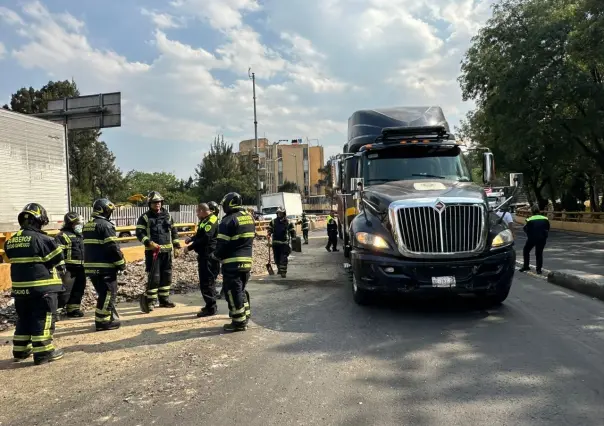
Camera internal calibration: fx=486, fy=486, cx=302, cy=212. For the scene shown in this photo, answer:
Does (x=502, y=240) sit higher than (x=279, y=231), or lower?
higher

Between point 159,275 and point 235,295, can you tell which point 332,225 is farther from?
point 235,295

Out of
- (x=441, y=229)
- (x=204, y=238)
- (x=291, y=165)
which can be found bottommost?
(x=204, y=238)

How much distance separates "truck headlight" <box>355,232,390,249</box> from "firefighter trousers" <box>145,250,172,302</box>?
315 centimetres

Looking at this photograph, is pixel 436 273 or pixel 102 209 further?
pixel 102 209

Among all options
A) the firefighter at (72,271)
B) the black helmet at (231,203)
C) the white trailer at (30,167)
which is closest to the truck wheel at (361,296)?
the black helmet at (231,203)

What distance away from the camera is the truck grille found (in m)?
6.30

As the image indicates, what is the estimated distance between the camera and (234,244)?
21.2ft

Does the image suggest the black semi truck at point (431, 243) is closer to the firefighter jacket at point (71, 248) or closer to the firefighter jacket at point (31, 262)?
the firefighter jacket at point (31, 262)

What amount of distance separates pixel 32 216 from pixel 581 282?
8.35m

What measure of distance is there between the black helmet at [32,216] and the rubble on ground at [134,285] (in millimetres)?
2588

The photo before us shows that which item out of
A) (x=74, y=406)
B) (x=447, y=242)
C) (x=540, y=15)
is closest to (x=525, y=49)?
(x=540, y=15)

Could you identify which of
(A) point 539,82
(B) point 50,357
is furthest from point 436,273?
(A) point 539,82

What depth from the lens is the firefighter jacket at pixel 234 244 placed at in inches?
253

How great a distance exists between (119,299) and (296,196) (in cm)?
3372
